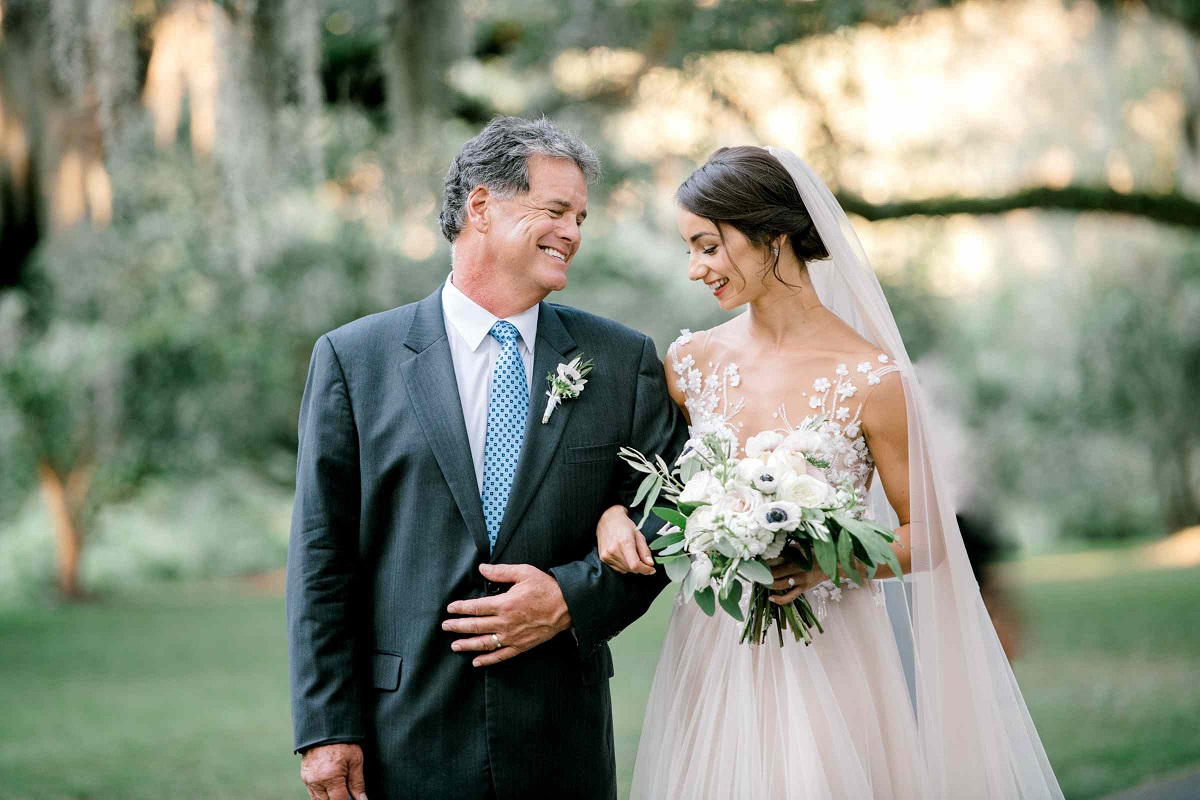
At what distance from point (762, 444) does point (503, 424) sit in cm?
65

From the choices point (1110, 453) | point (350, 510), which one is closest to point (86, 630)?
point (350, 510)

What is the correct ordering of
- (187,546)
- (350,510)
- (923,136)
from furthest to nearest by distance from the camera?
(187,546)
(923,136)
(350,510)

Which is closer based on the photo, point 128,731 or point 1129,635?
point 128,731

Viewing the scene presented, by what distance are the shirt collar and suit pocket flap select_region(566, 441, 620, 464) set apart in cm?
31

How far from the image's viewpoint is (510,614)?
2.78 metres

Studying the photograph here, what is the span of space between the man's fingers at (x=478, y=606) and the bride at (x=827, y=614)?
359mm

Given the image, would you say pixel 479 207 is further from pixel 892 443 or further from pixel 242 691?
pixel 242 691

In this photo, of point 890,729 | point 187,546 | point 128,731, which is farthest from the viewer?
point 187,546

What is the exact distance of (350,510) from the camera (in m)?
2.92

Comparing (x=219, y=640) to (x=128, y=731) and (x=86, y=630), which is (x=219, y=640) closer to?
(x=86, y=630)

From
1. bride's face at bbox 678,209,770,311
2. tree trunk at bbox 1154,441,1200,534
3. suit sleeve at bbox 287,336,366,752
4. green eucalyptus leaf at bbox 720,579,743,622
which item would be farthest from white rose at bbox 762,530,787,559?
tree trunk at bbox 1154,441,1200,534

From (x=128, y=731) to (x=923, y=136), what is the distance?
744 centimetres

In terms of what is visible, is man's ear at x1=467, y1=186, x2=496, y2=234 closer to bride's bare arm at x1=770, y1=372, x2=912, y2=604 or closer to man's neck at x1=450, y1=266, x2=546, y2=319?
man's neck at x1=450, y1=266, x2=546, y2=319

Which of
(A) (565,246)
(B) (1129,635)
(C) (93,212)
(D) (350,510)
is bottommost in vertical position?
(B) (1129,635)
